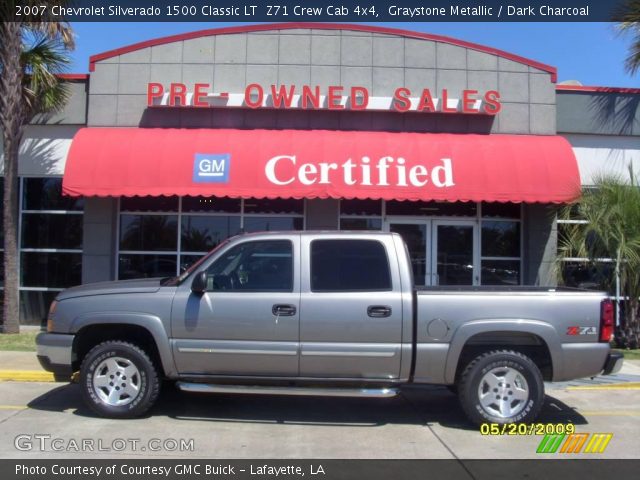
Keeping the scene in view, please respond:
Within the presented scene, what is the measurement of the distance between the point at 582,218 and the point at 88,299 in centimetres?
955

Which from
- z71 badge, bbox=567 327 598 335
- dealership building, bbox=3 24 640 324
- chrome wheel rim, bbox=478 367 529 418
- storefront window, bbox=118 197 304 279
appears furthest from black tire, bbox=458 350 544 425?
storefront window, bbox=118 197 304 279

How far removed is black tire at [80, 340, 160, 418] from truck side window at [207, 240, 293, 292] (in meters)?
1.07

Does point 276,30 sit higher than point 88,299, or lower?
higher

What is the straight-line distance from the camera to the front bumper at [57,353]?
6.62 m

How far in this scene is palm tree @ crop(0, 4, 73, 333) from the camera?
39.6 feet

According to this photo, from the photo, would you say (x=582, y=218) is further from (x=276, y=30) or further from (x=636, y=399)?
(x=276, y=30)

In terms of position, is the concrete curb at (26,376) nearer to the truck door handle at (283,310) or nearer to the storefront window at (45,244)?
the truck door handle at (283,310)

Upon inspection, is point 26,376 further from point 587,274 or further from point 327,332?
point 587,274

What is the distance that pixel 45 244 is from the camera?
13.7 metres

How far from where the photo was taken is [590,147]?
1373 centimetres

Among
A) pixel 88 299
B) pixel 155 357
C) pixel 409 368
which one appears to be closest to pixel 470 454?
pixel 409 368

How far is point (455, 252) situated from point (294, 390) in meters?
7.81

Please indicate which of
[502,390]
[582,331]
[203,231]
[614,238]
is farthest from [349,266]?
[203,231]

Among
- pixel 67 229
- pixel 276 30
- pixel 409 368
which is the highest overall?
pixel 276 30
